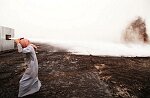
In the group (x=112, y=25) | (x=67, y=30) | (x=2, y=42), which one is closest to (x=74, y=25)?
(x=67, y=30)

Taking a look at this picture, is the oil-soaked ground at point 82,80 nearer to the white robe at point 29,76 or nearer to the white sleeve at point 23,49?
the white robe at point 29,76

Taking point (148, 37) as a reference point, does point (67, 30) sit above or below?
above

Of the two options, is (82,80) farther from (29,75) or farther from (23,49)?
(23,49)

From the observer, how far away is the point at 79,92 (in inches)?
213

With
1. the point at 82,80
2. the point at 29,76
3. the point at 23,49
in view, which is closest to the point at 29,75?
the point at 29,76

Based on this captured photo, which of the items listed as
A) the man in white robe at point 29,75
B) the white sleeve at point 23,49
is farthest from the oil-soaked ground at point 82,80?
the white sleeve at point 23,49

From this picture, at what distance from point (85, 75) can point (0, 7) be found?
28829 mm

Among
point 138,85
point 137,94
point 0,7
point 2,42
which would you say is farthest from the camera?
point 0,7

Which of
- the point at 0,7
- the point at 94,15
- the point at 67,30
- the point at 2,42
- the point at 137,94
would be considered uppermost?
the point at 0,7

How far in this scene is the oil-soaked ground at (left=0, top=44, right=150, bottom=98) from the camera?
5.34m

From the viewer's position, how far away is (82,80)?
6.44m

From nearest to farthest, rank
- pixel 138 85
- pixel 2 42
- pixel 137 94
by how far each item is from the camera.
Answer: pixel 137 94, pixel 138 85, pixel 2 42

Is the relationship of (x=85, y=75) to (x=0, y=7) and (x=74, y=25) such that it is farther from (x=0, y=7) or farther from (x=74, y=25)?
(x=0, y=7)

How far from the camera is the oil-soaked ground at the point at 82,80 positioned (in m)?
5.34
